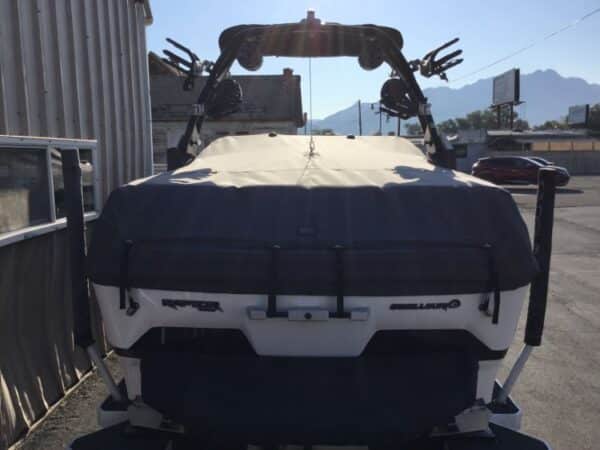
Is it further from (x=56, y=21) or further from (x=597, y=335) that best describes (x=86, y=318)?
(x=597, y=335)

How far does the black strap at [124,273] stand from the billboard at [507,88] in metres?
55.6

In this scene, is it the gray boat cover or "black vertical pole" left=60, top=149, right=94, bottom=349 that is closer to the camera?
the gray boat cover

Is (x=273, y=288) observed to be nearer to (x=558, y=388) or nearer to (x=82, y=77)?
(x=558, y=388)

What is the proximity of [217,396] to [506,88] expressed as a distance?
58.6m

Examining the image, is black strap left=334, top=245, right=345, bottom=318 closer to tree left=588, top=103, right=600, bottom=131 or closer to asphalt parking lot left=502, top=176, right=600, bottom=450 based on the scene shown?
asphalt parking lot left=502, top=176, right=600, bottom=450

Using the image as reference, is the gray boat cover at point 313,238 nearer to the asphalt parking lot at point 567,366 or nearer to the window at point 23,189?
the window at point 23,189

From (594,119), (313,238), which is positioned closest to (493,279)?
(313,238)

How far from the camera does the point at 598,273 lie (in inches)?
332

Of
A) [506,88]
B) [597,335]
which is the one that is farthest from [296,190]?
[506,88]

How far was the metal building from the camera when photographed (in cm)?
345

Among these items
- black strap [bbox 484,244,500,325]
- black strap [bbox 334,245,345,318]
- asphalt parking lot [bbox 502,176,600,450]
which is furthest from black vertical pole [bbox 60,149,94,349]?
asphalt parking lot [bbox 502,176,600,450]

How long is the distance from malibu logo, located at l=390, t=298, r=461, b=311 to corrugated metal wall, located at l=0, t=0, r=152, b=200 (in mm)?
2816

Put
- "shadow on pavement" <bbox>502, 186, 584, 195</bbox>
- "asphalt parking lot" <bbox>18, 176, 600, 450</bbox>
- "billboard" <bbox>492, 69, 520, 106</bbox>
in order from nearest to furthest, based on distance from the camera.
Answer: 1. "asphalt parking lot" <bbox>18, 176, 600, 450</bbox>
2. "shadow on pavement" <bbox>502, 186, 584, 195</bbox>
3. "billboard" <bbox>492, 69, 520, 106</bbox>

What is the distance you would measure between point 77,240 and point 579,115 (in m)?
71.1
